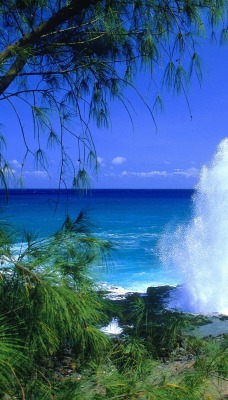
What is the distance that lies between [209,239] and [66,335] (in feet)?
24.1

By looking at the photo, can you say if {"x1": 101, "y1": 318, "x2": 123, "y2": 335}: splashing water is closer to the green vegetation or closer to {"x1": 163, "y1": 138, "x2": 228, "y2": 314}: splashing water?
the green vegetation

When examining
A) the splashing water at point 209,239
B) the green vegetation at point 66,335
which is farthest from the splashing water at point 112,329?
the splashing water at point 209,239

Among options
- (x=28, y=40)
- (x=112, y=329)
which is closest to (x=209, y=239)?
(x=112, y=329)

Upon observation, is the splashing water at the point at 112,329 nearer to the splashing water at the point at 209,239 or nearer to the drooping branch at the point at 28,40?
the drooping branch at the point at 28,40

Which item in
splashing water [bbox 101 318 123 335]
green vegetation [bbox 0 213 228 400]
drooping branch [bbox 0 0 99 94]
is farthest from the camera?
splashing water [bbox 101 318 123 335]

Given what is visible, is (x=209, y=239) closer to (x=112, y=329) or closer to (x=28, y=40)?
(x=112, y=329)

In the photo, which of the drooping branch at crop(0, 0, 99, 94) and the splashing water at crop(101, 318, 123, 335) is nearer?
the drooping branch at crop(0, 0, 99, 94)

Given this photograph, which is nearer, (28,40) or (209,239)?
(28,40)

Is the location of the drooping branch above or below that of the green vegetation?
above

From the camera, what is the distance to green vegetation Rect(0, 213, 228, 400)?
1.32 m

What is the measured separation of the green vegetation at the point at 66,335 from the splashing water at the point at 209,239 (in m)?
4.91

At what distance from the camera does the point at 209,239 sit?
8.60 m

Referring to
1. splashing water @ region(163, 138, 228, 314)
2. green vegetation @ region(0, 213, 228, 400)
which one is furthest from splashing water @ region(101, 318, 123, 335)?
splashing water @ region(163, 138, 228, 314)

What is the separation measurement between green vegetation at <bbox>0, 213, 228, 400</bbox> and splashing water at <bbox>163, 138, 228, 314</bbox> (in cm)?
491
